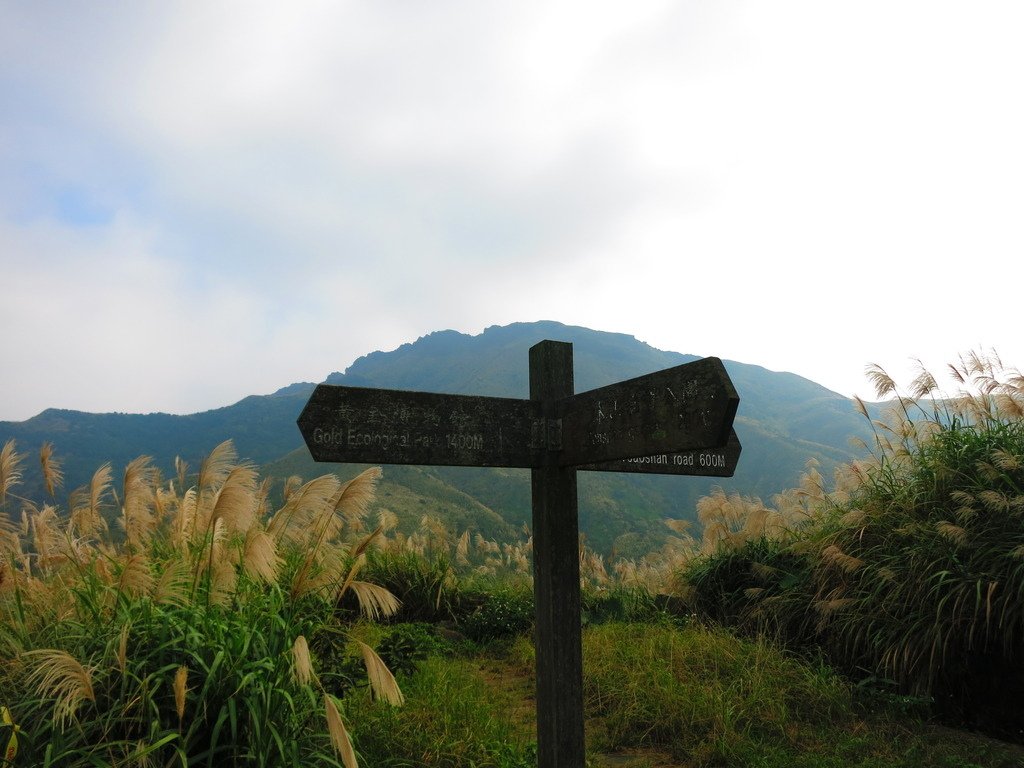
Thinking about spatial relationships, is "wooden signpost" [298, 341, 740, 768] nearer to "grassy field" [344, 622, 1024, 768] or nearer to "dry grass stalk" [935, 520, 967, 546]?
"grassy field" [344, 622, 1024, 768]

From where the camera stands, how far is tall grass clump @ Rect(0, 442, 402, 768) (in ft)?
8.83

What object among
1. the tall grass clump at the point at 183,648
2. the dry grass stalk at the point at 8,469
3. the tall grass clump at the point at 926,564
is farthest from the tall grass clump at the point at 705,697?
the dry grass stalk at the point at 8,469

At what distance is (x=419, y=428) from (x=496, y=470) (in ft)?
200

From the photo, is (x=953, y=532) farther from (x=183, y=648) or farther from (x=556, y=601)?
(x=183, y=648)

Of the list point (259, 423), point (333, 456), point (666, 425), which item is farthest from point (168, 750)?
point (259, 423)

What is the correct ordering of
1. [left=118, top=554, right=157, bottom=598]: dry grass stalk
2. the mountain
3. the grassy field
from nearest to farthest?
[left=118, top=554, right=157, bottom=598]: dry grass stalk, the grassy field, the mountain

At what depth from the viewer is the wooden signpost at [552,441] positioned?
247cm

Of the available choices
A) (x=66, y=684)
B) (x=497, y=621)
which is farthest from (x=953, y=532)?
(x=66, y=684)

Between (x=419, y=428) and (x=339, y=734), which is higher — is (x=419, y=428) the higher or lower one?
the higher one

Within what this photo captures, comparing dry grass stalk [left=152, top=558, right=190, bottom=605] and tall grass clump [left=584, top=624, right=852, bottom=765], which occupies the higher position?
dry grass stalk [left=152, top=558, right=190, bottom=605]

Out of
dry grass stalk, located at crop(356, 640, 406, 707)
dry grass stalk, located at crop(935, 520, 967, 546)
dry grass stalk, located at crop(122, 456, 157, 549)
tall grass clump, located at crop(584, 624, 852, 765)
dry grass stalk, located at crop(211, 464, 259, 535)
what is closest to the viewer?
dry grass stalk, located at crop(356, 640, 406, 707)

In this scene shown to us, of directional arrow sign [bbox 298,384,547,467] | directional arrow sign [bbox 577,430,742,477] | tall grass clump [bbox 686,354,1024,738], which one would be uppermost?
directional arrow sign [bbox 298,384,547,467]

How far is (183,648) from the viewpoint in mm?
3006

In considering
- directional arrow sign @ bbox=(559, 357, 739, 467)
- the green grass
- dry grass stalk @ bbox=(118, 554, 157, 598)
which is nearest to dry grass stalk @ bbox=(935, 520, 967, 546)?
the green grass
